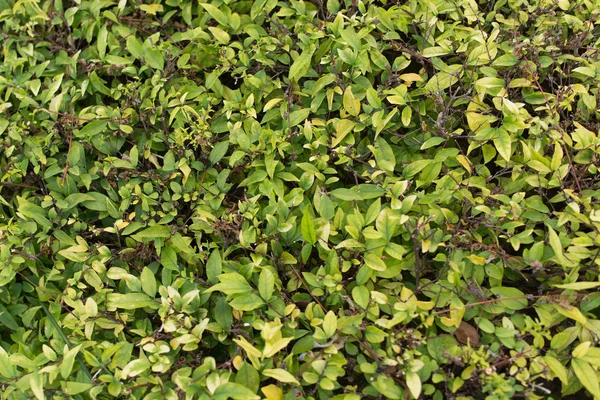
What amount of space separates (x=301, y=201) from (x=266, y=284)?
1.27ft

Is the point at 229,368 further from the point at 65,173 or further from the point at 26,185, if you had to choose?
the point at 26,185

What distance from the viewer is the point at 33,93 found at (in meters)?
2.69

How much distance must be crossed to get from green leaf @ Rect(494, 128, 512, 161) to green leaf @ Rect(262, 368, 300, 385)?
Answer: 1.12 metres

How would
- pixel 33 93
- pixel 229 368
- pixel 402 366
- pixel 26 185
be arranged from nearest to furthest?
pixel 402 366, pixel 229 368, pixel 26 185, pixel 33 93

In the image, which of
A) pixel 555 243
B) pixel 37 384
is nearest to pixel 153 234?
pixel 37 384

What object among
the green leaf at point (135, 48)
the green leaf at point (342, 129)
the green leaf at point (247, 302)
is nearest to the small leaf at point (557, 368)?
the green leaf at point (247, 302)

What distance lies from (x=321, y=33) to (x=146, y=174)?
976mm

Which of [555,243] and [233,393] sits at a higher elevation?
[555,243]

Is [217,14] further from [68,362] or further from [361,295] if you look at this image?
[68,362]

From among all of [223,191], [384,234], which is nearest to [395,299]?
[384,234]

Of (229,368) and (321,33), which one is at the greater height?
(321,33)

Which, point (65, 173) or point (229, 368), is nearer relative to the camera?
point (229, 368)

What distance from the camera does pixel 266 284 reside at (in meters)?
1.97

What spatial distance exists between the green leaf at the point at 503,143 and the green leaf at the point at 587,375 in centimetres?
75
